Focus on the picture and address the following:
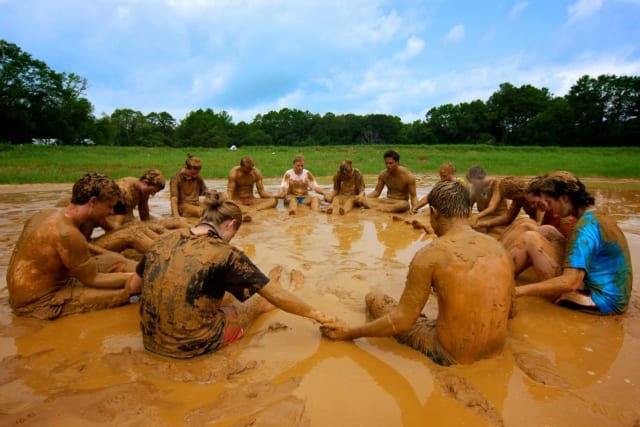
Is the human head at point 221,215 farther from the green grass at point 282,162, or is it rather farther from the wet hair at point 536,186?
the green grass at point 282,162

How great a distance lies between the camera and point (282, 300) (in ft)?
9.42

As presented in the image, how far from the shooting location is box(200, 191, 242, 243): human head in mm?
2838

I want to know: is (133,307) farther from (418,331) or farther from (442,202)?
(442,202)

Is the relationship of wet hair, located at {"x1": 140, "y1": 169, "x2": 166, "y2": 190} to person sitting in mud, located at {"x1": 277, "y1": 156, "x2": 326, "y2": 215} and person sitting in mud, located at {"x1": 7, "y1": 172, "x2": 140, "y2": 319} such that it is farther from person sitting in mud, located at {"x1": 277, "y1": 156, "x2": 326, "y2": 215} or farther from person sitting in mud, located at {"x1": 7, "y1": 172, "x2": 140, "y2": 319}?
person sitting in mud, located at {"x1": 277, "y1": 156, "x2": 326, "y2": 215}

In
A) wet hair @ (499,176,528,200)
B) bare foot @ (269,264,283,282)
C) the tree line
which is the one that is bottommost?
bare foot @ (269,264,283,282)

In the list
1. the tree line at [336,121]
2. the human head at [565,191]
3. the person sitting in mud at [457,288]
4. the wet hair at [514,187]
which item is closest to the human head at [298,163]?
the wet hair at [514,187]

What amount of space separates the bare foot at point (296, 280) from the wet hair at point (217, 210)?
4.81ft

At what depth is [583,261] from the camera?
317 cm

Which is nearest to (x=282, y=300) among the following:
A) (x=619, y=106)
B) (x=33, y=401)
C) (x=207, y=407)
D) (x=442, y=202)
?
(x=207, y=407)

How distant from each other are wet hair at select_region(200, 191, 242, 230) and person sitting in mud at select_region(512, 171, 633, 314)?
102 inches

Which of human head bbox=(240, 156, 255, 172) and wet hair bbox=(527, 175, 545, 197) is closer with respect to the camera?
wet hair bbox=(527, 175, 545, 197)

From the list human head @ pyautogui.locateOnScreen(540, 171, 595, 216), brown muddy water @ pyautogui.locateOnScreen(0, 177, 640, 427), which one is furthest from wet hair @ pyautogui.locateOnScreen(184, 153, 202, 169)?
human head @ pyautogui.locateOnScreen(540, 171, 595, 216)

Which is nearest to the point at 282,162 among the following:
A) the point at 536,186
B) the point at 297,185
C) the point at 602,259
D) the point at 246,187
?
the point at 297,185

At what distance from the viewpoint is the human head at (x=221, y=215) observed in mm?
2838
